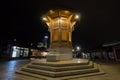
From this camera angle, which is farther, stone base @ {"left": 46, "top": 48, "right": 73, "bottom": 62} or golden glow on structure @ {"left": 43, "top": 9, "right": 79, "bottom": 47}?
golden glow on structure @ {"left": 43, "top": 9, "right": 79, "bottom": 47}

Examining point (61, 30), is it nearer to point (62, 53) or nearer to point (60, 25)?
point (60, 25)

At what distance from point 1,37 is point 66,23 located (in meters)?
15.0

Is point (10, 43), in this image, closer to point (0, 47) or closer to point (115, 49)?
point (0, 47)

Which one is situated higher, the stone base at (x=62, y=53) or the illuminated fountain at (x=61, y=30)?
the illuminated fountain at (x=61, y=30)

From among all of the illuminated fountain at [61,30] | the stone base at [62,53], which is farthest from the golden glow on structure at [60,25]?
the stone base at [62,53]

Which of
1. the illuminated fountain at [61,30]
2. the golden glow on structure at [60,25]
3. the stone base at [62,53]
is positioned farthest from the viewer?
the golden glow on structure at [60,25]

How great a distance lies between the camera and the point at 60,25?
895 cm

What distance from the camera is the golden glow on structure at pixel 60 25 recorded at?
8.77 meters

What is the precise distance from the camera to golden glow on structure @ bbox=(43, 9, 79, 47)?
8.77 metres

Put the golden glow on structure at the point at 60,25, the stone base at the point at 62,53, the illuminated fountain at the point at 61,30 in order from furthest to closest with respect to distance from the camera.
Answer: the golden glow on structure at the point at 60,25, the illuminated fountain at the point at 61,30, the stone base at the point at 62,53

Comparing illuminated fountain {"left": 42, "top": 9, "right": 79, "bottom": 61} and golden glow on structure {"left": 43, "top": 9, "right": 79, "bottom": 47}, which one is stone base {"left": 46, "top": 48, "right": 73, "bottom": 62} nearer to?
illuminated fountain {"left": 42, "top": 9, "right": 79, "bottom": 61}

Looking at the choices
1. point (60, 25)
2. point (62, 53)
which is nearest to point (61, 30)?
point (60, 25)

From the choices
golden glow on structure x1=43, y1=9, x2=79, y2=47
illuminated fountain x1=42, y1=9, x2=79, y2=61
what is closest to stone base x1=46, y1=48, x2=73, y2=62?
illuminated fountain x1=42, y1=9, x2=79, y2=61

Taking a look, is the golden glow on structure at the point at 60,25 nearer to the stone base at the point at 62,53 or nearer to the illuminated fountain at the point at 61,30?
the illuminated fountain at the point at 61,30
